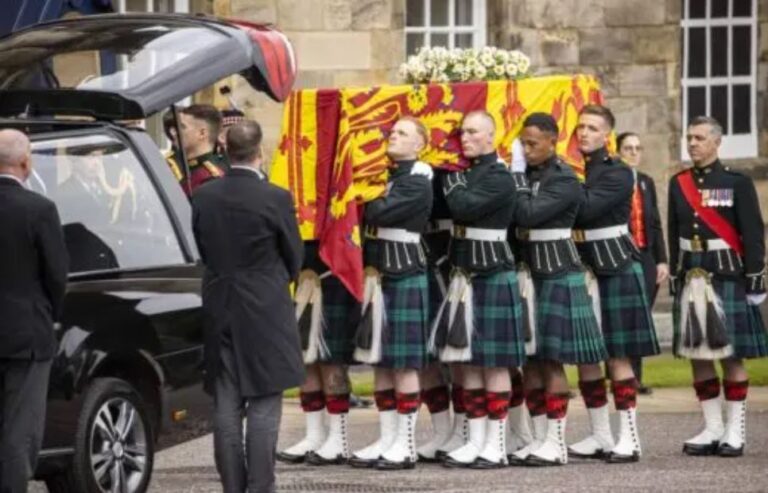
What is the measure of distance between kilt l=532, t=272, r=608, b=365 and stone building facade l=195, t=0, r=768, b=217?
25.9ft

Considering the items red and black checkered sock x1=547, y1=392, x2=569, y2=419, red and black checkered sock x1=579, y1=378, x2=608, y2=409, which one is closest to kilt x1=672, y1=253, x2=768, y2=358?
red and black checkered sock x1=579, y1=378, x2=608, y2=409

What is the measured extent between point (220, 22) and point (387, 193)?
1283mm

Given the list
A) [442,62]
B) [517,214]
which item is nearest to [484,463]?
[517,214]

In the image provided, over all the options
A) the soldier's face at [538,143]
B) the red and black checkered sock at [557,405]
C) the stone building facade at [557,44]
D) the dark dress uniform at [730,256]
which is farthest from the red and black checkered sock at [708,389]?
the stone building facade at [557,44]

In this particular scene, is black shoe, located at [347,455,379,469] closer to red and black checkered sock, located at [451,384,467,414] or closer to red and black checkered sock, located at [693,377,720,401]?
red and black checkered sock, located at [451,384,467,414]

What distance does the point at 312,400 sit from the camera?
1527cm

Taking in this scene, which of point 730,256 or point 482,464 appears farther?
point 730,256

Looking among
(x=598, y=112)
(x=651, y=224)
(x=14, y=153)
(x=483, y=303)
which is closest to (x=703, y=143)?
(x=598, y=112)

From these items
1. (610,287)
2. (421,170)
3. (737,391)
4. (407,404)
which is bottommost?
(737,391)

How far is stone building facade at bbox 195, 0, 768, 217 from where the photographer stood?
22.9 metres

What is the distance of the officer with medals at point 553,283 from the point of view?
1498cm

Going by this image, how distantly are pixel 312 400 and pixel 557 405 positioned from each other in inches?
51.5

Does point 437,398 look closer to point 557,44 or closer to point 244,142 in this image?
point 244,142

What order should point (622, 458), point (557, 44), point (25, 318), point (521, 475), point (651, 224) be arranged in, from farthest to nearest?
point (557, 44)
point (651, 224)
point (622, 458)
point (521, 475)
point (25, 318)
